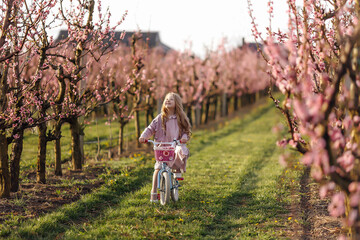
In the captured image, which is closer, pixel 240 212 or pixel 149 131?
pixel 240 212

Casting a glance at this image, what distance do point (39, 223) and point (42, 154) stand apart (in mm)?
2915

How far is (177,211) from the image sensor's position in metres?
6.20

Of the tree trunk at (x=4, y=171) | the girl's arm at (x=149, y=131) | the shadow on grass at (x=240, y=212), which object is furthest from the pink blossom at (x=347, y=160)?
the tree trunk at (x=4, y=171)

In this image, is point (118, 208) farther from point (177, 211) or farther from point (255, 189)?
point (255, 189)

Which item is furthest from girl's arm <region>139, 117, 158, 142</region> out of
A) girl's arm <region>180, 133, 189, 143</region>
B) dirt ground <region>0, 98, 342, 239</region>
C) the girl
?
dirt ground <region>0, 98, 342, 239</region>

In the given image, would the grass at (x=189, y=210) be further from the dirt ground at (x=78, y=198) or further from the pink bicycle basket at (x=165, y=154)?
the pink bicycle basket at (x=165, y=154)

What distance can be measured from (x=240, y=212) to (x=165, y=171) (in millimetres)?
1476

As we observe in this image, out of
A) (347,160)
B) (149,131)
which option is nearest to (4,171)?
(149,131)

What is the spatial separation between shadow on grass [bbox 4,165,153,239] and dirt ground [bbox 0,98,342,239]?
1.12 feet

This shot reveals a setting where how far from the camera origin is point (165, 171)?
21.1 ft

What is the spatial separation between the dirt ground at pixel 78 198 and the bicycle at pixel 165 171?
6.01 ft

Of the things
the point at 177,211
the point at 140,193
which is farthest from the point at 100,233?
the point at 140,193

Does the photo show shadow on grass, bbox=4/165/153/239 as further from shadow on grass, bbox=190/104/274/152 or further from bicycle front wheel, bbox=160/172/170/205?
shadow on grass, bbox=190/104/274/152

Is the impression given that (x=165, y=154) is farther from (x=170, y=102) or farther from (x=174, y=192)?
(x=170, y=102)
